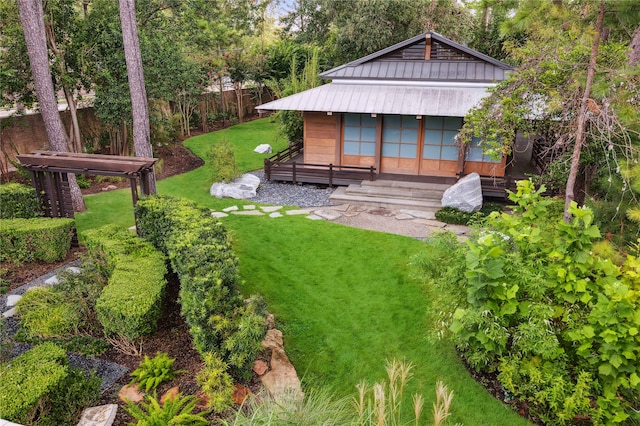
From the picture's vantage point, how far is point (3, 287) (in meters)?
6.38

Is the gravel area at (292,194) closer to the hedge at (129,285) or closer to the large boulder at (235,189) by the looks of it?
the large boulder at (235,189)

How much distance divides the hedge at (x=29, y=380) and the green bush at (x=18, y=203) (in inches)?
180

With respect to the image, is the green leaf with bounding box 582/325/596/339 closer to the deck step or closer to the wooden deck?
the deck step

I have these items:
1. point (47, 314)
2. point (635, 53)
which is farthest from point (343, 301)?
point (635, 53)

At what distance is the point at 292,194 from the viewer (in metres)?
11.8

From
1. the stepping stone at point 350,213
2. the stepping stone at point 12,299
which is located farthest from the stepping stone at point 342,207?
the stepping stone at point 12,299

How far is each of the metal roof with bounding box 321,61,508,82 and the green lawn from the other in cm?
531

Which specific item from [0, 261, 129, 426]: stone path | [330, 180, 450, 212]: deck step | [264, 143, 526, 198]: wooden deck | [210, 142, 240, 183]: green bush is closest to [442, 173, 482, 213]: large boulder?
[330, 180, 450, 212]: deck step

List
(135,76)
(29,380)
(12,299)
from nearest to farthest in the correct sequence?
(29,380)
(12,299)
(135,76)

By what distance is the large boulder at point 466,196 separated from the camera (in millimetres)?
10023

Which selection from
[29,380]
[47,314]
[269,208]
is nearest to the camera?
[29,380]

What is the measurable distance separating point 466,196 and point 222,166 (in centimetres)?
598

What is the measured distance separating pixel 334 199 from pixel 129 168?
5.37m

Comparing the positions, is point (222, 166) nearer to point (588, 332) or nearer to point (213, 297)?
point (213, 297)
